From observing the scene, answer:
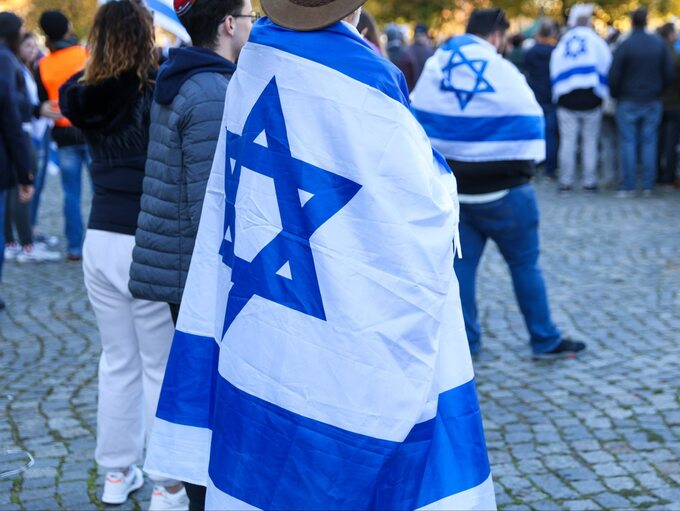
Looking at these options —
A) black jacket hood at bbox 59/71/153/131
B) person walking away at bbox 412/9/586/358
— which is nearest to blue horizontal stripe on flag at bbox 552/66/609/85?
person walking away at bbox 412/9/586/358

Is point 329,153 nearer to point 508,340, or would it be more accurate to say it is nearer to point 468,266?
point 468,266

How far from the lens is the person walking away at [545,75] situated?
1388cm

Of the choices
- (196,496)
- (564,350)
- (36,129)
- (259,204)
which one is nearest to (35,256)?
(36,129)

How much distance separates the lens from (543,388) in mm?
5500

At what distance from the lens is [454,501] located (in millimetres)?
2537

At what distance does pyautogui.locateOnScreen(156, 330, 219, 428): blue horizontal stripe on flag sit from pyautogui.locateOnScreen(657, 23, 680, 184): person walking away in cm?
1053

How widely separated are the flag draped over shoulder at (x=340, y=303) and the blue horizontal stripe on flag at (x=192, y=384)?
0.27 meters

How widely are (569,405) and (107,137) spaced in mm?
2669

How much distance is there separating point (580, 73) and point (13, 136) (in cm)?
736

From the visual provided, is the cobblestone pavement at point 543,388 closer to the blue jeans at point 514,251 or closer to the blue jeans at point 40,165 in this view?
the blue jeans at point 514,251

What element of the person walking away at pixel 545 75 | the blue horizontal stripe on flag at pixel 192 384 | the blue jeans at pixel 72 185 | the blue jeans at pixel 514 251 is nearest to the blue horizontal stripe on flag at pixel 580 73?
the person walking away at pixel 545 75

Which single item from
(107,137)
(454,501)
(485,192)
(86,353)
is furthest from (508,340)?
(454,501)

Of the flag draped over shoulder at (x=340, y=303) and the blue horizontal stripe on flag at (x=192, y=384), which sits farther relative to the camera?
the blue horizontal stripe on flag at (x=192, y=384)

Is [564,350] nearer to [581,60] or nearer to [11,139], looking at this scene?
[11,139]
